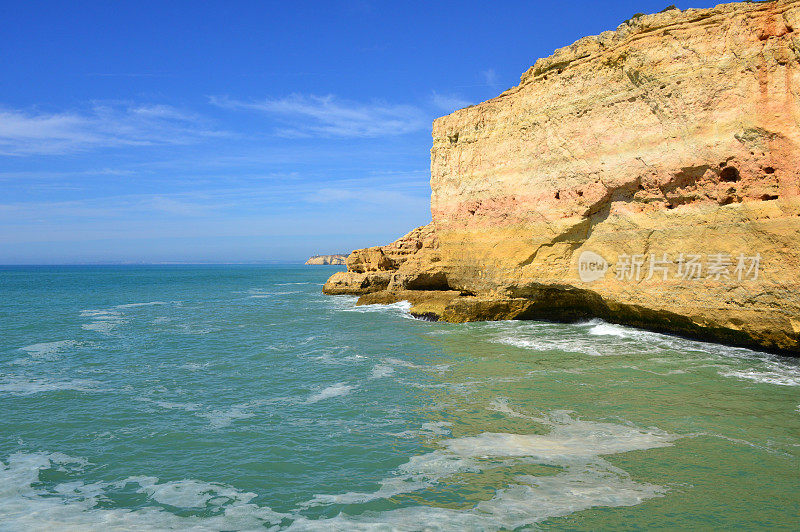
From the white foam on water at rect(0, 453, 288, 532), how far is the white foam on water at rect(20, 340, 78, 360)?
9.31 m

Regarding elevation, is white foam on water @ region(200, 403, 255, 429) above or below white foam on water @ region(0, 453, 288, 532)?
above

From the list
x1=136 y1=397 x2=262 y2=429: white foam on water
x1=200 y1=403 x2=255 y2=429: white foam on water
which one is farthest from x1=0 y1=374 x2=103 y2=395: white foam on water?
x1=200 y1=403 x2=255 y2=429: white foam on water

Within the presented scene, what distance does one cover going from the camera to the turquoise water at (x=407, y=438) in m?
5.44

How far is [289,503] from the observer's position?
570cm

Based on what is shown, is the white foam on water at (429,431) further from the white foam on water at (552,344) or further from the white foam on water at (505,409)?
the white foam on water at (552,344)

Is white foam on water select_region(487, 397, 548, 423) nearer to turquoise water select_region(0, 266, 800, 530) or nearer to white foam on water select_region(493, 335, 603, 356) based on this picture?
turquoise water select_region(0, 266, 800, 530)

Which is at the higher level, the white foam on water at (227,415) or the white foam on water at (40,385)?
the white foam on water at (227,415)

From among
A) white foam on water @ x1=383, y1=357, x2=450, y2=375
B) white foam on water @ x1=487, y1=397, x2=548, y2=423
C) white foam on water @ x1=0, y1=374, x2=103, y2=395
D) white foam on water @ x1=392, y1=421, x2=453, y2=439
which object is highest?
white foam on water @ x1=383, y1=357, x2=450, y2=375

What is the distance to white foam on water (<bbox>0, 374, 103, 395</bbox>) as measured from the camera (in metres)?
10.5

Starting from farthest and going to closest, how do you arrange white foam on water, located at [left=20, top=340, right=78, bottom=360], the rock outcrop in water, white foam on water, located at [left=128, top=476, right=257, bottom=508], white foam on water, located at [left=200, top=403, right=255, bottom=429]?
white foam on water, located at [left=20, top=340, right=78, bottom=360] → the rock outcrop in water → white foam on water, located at [left=200, top=403, right=255, bottom=429] → white foam on water, located at [left=128, top=476, right=257, bottom=508]

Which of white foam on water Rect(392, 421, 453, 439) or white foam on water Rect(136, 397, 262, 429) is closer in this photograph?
white foam on water Rect(392, 421, 453, 439)

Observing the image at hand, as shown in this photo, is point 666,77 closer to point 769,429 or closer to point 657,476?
point 769,429

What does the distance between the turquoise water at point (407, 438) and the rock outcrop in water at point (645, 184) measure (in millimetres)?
1750

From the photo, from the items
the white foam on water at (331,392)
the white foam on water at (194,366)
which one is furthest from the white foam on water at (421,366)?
the white foam on water at (194,366)
